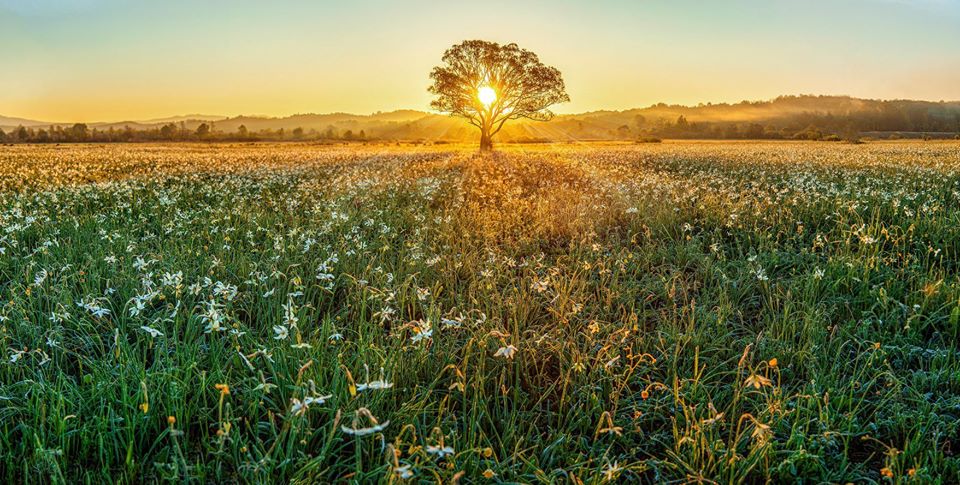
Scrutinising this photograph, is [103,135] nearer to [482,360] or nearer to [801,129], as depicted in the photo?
[482,360]

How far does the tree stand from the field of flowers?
39.0m

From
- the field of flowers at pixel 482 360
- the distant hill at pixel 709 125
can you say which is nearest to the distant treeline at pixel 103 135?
the distant hill at pixel 709 125

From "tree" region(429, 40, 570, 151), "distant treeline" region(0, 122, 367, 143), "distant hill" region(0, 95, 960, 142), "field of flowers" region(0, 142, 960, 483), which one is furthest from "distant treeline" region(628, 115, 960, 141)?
"field of flowers" region(0, 142, 960, 483)

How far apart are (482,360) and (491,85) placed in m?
46.4

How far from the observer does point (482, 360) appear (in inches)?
129

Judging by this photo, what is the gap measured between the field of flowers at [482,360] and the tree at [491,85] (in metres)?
39.0

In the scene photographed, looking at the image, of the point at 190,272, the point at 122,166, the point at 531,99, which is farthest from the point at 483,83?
the point at 190,272

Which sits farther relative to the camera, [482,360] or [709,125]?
[709,125]

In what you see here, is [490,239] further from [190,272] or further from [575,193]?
[575,193]

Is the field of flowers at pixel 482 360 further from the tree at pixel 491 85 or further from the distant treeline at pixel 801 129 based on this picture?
the distant treeline at pixel 801 129

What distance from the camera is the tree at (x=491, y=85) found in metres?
44.6

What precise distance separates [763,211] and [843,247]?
1.95 m

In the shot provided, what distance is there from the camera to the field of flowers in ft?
8.06

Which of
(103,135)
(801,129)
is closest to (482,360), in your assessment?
(103,135)
